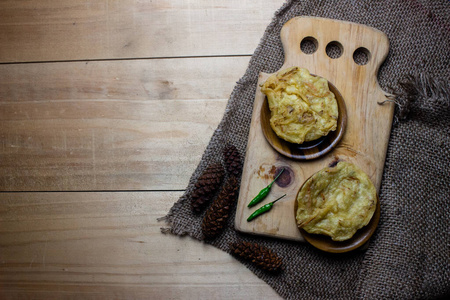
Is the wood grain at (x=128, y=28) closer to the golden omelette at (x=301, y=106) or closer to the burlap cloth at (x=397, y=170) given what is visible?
the burlap cloth at (x=397, y=170)

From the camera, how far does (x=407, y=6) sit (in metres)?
2.46

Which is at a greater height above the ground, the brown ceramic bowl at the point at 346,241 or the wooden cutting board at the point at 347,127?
the wooden cutting board at the point at 347,127

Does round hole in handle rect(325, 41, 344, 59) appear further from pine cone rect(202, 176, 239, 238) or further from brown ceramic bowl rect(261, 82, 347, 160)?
pine cone rect(202, 176, 239, 238)

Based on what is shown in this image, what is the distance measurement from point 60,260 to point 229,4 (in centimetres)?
214

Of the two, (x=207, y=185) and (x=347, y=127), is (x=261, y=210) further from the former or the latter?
(x=347, y=127)

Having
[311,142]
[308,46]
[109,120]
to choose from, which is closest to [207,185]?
[311,142]

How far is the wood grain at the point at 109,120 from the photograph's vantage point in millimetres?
2617

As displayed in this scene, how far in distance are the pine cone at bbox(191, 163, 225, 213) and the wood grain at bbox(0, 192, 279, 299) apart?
0.23 meters

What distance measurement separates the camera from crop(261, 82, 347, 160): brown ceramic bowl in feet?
7.74

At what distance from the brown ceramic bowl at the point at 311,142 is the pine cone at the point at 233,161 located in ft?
0.78

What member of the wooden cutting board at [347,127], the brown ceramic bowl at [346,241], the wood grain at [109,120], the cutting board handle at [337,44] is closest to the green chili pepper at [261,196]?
the wooden cutting board at [347,127]

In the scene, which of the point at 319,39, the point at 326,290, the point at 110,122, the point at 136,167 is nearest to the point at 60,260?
the point at 136,167

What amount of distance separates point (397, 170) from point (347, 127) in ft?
1.38

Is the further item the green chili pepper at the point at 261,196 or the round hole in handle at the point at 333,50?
the round hole in handle at the point at 333,50
